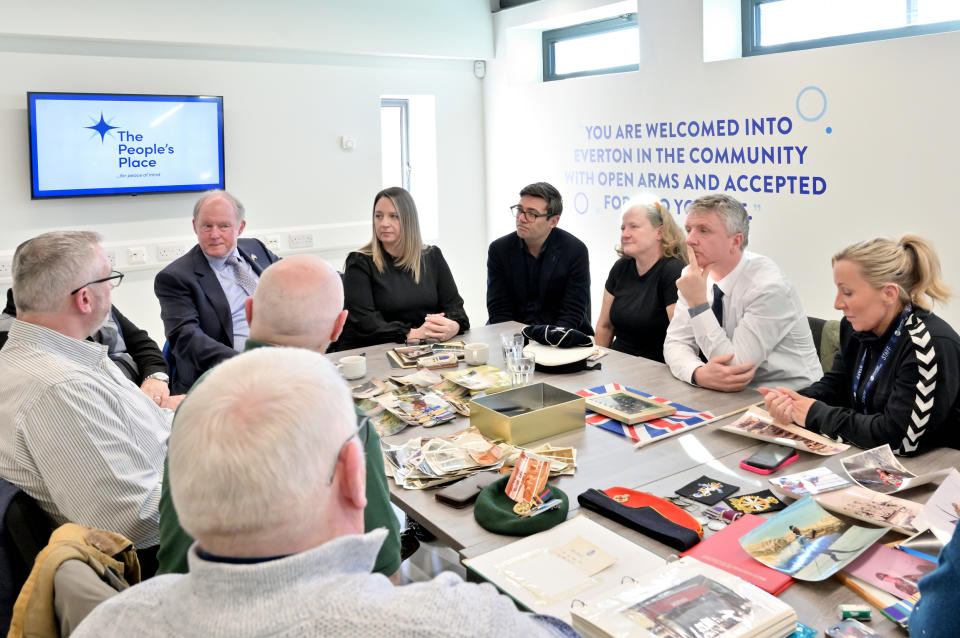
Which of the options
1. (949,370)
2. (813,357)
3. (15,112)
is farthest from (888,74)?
(15,112)

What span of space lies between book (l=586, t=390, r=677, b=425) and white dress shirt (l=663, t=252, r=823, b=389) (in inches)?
14.2

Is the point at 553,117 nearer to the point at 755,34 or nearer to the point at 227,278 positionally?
the point at 755,34

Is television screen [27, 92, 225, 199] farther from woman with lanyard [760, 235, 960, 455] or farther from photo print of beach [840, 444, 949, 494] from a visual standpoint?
photo print of beach [840, 444, 949, 494]

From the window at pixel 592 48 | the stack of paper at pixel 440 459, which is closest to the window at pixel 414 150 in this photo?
the window at pixel 592 48

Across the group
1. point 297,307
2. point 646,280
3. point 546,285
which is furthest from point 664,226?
point 297,307

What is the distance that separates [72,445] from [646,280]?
2.68 m

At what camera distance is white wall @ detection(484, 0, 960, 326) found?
3.92m

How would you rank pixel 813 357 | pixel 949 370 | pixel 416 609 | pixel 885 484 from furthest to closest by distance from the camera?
1. pixel 813 357
2. pixel 949 370
3. pixel 885 484
4. pixel 416 609

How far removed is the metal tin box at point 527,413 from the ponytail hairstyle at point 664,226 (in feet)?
5.31

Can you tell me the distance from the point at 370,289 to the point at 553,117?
9.06 feet

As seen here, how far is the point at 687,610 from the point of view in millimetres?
1416

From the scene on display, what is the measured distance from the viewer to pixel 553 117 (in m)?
6.13

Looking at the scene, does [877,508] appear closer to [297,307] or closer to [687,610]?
[687,610]

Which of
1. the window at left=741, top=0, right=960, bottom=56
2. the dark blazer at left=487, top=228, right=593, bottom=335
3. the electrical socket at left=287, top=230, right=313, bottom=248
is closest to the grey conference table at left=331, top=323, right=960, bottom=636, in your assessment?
the dark blazer at left=487, top=228, right=593, bottom=335
